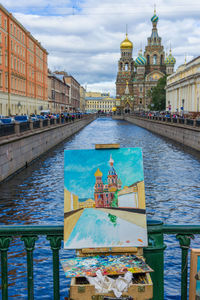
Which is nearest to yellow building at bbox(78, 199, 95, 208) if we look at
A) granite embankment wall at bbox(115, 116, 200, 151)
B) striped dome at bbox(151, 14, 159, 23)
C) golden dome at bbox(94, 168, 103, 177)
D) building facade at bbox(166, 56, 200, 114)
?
golden dome at bbox(94, 168, 103, 177)

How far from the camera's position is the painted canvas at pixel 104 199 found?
141 inches

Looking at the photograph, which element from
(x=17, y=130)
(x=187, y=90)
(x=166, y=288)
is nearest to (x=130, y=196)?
(x=166, y=288)

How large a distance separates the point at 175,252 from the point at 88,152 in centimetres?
660

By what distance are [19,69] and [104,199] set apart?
54053mm

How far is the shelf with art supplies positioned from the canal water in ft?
13.7

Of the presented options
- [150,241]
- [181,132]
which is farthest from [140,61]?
[150,241]

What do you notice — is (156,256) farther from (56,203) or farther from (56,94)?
(56,94)

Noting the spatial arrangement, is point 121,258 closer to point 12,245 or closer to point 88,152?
point 88,152

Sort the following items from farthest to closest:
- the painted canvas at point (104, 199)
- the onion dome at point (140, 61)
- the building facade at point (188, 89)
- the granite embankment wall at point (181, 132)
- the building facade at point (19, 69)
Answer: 1. the onion dome at point (140, 61)
2. the building facade at point (188, 89)
3. the building facade at point (19, 69)
4. the granite embankment wall at point (181, 132)
5. the painted canvas at point (104, 199)

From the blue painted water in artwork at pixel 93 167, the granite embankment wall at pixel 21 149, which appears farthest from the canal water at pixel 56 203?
the blue painted water in artwork at pixel 93 167

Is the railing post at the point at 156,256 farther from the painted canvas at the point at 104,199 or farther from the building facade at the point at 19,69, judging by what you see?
the building facade at the point at 19,69

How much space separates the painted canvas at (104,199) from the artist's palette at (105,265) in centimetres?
11

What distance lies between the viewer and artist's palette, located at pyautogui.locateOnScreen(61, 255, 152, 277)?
3.30 meters

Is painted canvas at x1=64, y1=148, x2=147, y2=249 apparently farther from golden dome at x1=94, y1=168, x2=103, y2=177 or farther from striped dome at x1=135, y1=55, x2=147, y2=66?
striped dome at x1=135, y1=55, x2=147, y2=66
